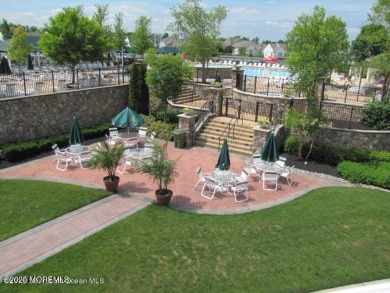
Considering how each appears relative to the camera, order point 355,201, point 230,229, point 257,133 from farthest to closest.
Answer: point 257,133 → point 355,201 → point 230,229

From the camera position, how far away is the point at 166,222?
1159 cm

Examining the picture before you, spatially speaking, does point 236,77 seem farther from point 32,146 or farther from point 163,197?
point 163,197

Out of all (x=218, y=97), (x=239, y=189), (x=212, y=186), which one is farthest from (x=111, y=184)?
(x=218, y=97)

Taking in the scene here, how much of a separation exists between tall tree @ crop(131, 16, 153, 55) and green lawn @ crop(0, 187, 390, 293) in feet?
131

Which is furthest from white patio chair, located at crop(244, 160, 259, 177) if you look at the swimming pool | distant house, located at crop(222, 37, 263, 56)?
distant house, located at crop(222, 37, 263, 56)

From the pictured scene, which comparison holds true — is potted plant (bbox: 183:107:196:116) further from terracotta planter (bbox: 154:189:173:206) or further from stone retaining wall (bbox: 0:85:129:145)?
terracotta planter (bbox: 154:189:173:206)

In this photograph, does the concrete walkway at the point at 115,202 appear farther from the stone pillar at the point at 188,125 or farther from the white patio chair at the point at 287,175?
the stone pillar at the point at 188,125

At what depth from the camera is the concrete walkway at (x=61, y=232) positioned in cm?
932

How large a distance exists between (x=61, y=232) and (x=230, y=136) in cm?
1222

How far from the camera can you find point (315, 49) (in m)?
16.7

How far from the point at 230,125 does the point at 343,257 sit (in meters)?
12.4

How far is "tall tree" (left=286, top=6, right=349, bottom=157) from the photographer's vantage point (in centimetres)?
1656

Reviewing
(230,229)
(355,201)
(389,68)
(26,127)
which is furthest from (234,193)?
(389,68)

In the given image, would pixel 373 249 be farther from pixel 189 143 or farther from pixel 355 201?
pixel 189 143
